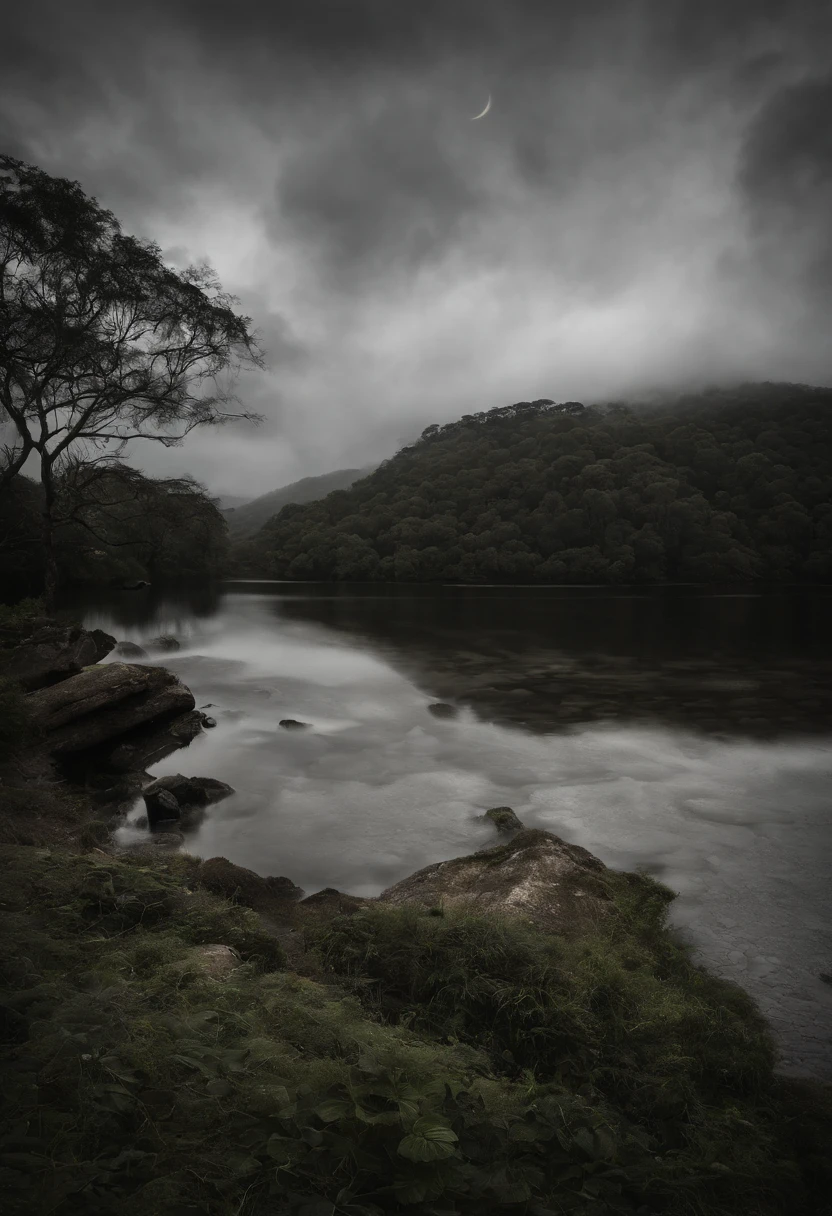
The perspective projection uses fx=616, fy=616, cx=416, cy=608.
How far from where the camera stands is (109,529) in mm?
58719

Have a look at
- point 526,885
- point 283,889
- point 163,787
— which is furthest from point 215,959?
point 163,787

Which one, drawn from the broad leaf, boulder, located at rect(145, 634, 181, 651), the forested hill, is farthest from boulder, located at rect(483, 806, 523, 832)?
the forested hill

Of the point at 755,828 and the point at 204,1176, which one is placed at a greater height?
the point at 204,1176

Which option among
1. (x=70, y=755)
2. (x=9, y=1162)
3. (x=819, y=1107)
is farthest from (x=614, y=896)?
(x=70, y=755)

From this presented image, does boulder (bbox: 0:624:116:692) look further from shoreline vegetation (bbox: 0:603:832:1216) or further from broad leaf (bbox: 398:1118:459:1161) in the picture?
broad leaf (bbox: 398:1118:459:1161)

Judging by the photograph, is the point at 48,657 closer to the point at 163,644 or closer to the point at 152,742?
the point at 152,742

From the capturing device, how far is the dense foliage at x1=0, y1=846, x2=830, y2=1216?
106 inches

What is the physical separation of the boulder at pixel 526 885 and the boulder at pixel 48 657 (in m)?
11.8

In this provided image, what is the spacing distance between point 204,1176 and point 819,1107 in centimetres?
492

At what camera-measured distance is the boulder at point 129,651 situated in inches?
1175

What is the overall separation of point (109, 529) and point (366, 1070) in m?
63.2

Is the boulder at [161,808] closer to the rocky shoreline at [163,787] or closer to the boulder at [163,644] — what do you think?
the rocky shoreline at [163,787]

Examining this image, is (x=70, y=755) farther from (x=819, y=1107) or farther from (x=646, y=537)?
(x=646, y=537)

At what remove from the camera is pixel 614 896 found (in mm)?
8086
